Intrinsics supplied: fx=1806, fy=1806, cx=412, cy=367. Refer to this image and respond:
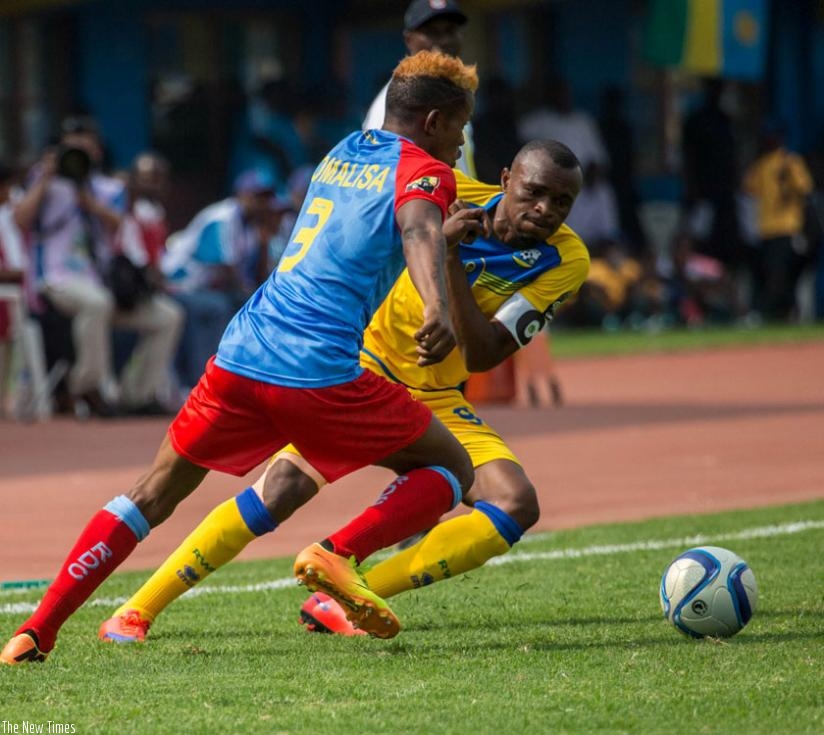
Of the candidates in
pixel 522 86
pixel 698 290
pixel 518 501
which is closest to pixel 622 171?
pixel 698 290

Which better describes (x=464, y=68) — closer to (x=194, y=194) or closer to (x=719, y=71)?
(x=719, y=71)

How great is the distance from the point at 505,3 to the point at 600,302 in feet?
13.2

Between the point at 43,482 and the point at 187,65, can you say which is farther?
the point at 187,65

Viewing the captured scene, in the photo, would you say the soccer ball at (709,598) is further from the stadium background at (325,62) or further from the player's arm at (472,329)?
the stadium background at (325,62)

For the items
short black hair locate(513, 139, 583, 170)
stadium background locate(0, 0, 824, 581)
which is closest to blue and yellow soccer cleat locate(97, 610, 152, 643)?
stadium background locate(0, 0, 824, 581)

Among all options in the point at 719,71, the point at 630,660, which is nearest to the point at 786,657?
the point at 630,660

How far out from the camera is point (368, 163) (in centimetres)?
563

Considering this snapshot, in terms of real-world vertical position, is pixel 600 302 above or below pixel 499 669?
below

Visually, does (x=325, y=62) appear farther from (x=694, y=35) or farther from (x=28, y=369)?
(x=28, y=369)

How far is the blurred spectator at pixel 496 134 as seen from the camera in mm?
22250

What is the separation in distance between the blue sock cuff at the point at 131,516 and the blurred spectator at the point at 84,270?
8.57 meters

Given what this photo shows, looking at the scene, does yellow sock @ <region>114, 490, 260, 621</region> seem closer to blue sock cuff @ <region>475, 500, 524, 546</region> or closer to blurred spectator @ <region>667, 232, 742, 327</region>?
blue sock cuff @ <region>475, 500, 524, 546</region>

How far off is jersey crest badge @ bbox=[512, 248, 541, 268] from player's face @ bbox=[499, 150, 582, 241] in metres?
0.09

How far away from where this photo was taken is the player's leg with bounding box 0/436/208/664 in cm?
558
